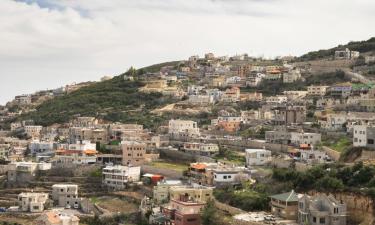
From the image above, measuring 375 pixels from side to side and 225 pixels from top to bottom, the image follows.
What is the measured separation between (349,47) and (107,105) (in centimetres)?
3180

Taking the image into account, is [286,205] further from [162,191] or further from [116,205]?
[116,205]

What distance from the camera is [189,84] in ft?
258

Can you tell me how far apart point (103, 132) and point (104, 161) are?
780cm

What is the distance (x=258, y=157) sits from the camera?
39.9 meters

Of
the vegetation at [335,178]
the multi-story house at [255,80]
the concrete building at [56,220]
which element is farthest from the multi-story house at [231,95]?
the concrete building at [56,220]

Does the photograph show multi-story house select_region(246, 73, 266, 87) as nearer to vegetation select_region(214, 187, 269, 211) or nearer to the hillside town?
the hillside town

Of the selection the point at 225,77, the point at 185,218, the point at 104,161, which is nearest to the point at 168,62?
the point at 225,77

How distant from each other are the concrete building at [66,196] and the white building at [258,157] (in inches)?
407

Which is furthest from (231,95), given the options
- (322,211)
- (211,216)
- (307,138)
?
(322,211)

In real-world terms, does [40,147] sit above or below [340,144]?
below

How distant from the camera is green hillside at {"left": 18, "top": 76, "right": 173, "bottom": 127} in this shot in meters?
65.0

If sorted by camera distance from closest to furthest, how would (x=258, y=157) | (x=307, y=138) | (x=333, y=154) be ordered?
(x=333, y=154), (x=258, y=157), (x=307, y=138)

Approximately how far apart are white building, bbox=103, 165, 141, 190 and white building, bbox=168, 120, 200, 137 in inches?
389

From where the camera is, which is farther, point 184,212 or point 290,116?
point 290,116
